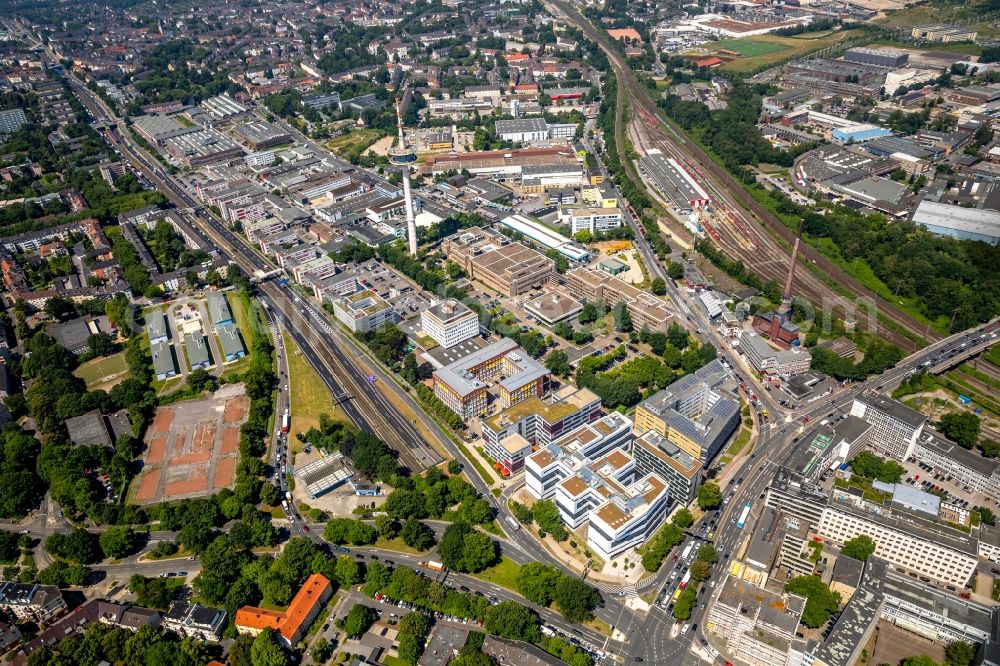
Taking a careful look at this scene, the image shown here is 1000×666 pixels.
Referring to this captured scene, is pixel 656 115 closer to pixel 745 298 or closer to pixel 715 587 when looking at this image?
pixel 745 298

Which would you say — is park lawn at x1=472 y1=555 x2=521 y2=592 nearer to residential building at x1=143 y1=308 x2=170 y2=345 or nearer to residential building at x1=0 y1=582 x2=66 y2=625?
residential building at x1=0 y1=582 x2=66 y2=625

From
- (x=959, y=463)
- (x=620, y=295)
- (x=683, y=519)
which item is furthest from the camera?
(x=620, y=295)

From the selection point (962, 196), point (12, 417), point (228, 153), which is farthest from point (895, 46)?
point (12, 417)

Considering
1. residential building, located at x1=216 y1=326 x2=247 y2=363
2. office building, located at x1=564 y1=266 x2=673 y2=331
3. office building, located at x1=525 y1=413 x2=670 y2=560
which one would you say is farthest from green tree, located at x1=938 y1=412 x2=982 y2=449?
residential building, located at x1=216 y1=326 x2=247 y2=363

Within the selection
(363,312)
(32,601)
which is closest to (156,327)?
(363,312)

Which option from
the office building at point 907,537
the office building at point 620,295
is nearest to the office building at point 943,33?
the office building at point 620,295

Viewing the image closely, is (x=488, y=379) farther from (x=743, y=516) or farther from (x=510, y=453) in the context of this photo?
(x=743, y=516)
